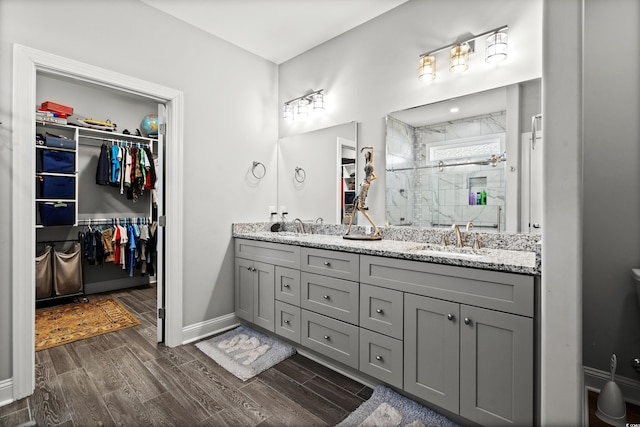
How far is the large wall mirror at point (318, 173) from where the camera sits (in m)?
2.90

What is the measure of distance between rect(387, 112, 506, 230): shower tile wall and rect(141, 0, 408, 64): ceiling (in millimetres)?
980

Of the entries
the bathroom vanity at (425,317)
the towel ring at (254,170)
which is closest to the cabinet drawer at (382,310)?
the bathroom vanity at (425,317)

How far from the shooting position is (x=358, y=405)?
6.10 feet

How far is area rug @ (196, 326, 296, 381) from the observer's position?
2.27 metres

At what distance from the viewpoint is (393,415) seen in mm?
1730

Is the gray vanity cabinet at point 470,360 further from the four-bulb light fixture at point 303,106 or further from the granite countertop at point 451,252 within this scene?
the four-bulb light fixture at point 303,106

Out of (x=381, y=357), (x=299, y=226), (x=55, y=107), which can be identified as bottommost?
(x=381, y=357)

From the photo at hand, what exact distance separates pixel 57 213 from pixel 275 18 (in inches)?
125

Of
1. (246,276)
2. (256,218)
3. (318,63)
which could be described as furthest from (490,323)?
(318,63)

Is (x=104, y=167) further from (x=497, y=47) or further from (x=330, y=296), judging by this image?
(x=497, y=47)

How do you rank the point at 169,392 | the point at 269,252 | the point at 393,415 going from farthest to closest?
the point at 269,252
the point at 169,392
the point at 393,415

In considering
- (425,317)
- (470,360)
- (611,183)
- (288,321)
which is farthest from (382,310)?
(611,183)

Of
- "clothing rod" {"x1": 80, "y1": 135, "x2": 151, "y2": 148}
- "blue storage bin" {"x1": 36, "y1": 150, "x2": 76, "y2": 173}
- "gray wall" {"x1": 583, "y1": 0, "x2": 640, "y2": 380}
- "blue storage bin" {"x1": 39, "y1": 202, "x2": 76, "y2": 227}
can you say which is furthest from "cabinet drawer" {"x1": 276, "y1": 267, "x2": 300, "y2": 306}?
"clothing rod" {"x1": 80, "y1": 135, "x2": 151, "y2": 148}

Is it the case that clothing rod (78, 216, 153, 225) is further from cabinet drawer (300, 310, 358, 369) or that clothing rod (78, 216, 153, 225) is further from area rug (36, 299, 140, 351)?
cabinet drawer (300, 310, 358, 369)
